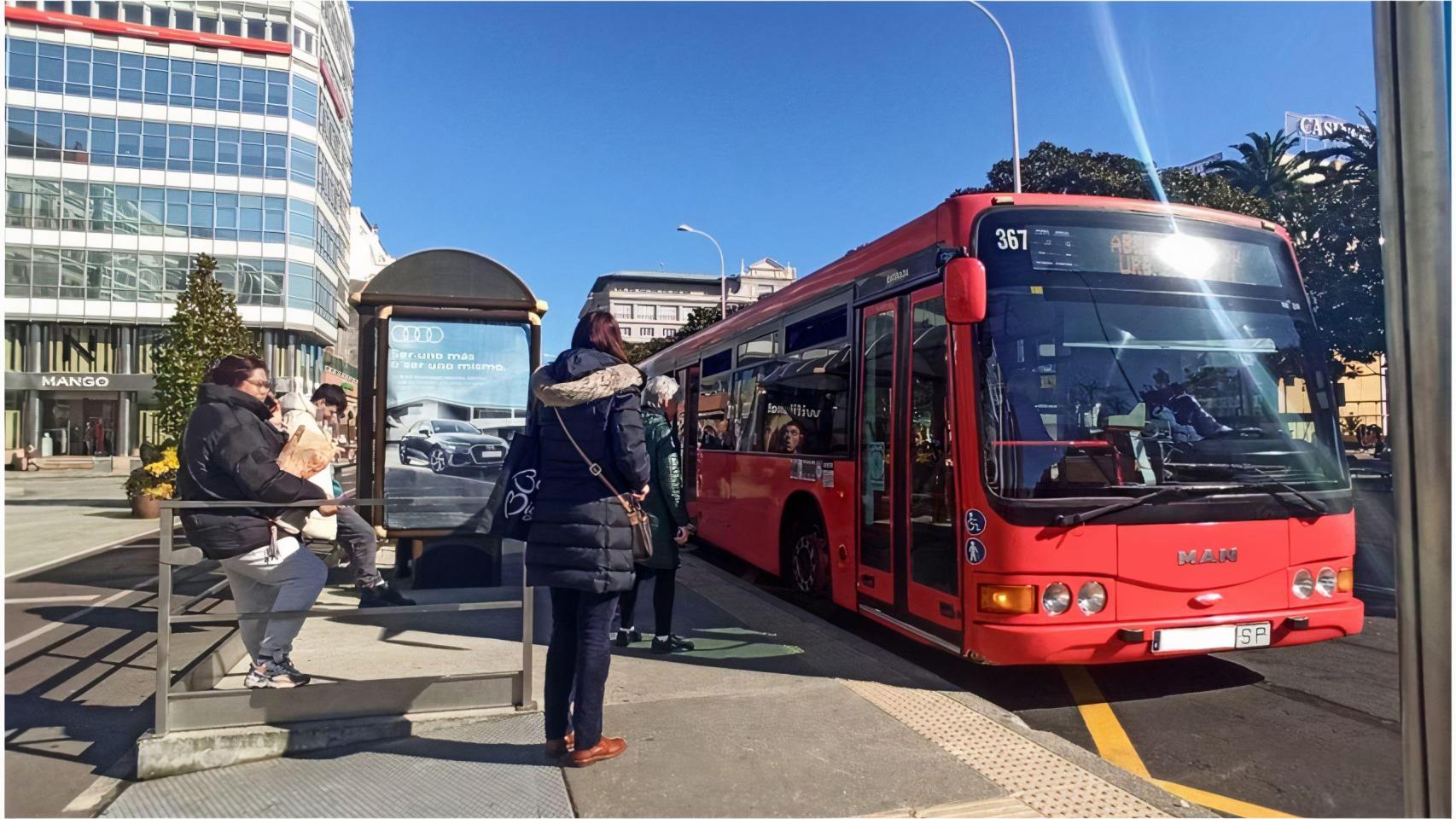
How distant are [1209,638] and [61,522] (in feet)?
62.9

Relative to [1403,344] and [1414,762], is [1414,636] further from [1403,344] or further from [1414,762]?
[1403,344]

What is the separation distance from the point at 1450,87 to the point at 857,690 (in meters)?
3.89

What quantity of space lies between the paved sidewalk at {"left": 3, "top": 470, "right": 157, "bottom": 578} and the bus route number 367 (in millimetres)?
11417

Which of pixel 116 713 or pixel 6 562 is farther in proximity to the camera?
pixel 6 562

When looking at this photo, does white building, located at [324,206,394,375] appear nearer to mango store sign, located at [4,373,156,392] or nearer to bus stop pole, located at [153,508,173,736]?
mango store sign, located at [4,373,156,392]

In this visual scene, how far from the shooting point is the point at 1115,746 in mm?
4559

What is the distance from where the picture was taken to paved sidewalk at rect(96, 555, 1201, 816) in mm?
3564

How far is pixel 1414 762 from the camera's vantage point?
2.32 meters

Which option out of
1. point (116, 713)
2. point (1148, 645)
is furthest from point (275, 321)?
point (1148, 645)

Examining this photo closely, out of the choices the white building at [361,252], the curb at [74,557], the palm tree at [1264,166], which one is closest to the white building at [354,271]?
the white building at [361,252]

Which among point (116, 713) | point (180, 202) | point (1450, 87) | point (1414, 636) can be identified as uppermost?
point (180, 202)

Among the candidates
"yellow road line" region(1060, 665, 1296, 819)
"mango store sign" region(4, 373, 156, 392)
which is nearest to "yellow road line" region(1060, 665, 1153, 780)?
"yellow road line" region(1060, 665, 1296, 819)

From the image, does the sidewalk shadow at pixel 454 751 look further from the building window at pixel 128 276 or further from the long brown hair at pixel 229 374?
the building window at pixel 128 276

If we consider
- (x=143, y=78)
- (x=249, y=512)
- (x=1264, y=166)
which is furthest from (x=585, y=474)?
(x=143, y=78)
